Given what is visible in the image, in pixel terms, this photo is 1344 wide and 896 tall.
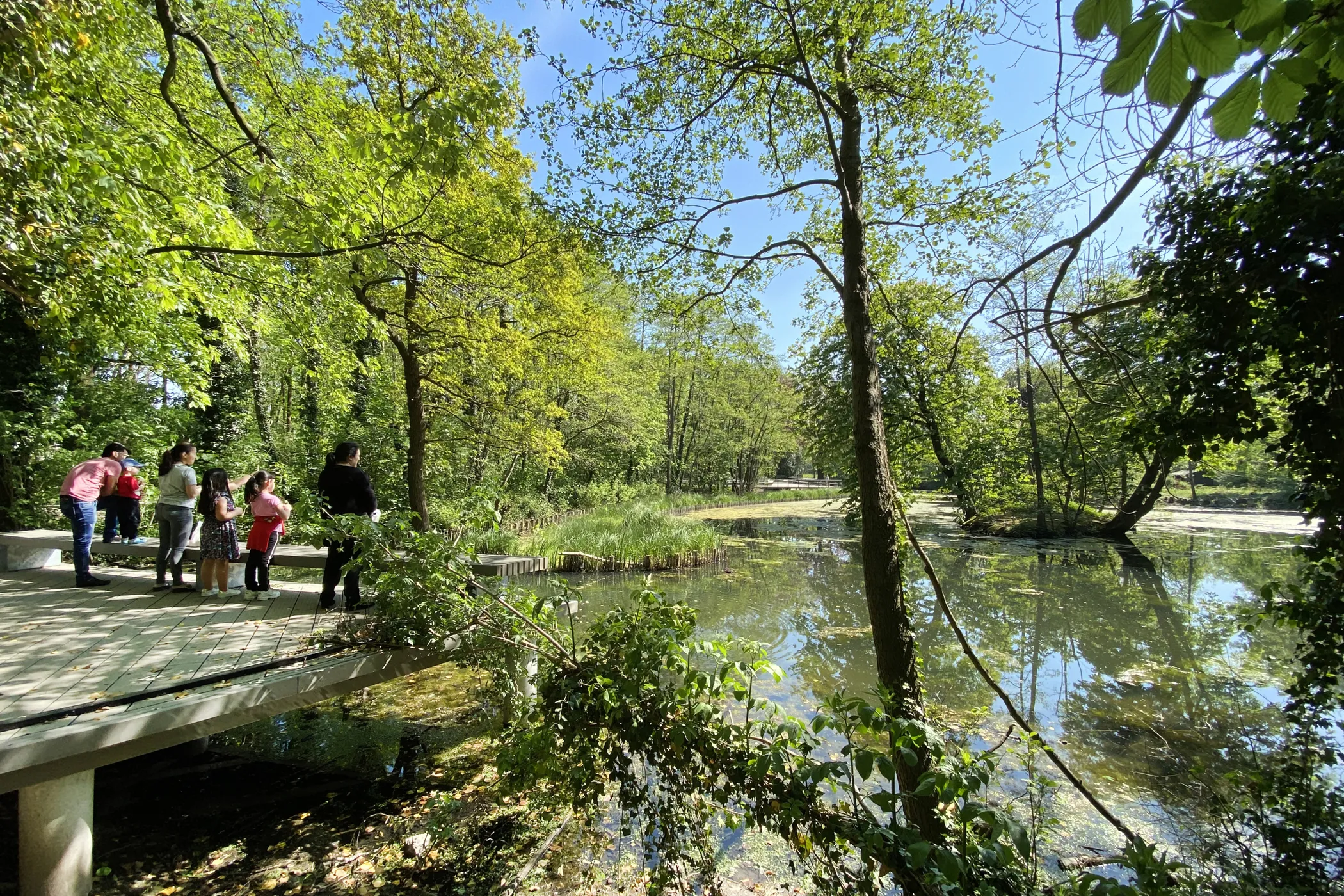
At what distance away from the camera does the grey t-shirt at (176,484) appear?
15.4 ft

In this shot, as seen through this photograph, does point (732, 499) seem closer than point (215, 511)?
No

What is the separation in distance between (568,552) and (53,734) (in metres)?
9.51

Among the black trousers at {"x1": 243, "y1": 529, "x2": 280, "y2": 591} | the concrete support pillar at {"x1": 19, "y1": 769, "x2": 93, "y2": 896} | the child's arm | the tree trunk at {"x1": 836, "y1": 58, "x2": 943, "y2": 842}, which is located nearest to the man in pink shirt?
the black trousers at {"x1": 243, "y1": 529, "x2": 280, "y2": 591}

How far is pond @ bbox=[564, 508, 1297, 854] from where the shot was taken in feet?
14.5

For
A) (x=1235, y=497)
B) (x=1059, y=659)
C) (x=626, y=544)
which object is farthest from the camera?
→ (x=1235, y=497)

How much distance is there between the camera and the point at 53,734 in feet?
7.98

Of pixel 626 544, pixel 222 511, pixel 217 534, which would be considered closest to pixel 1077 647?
pixel 626 544

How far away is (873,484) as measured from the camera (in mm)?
2812

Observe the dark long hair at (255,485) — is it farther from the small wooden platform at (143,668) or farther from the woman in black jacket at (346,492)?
the small wooden platform at (143,668)

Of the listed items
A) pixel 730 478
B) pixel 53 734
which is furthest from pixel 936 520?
pixel 53 734

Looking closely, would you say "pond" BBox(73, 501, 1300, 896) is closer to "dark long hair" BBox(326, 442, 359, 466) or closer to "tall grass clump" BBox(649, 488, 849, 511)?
"dark long hair" BBox(326, 442, 359, 466)

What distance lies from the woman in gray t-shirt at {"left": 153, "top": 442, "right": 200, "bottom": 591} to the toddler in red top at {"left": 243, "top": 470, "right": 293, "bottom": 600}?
0.44 m

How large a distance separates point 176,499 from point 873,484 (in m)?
6.15

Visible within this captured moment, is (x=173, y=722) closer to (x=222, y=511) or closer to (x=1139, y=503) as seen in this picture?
(x=222, y=511)
